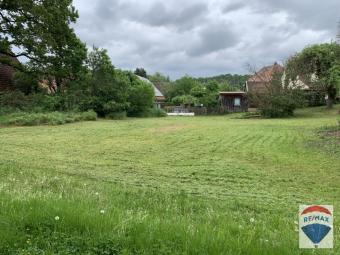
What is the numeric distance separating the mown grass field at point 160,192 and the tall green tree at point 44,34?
914 cm

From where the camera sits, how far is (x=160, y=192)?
731 centimetres

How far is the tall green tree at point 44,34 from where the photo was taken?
24062 mm

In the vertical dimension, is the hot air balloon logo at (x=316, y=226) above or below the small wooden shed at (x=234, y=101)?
below

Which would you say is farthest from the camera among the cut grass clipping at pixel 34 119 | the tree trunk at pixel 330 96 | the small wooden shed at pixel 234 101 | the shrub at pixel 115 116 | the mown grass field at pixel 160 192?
the small wooden shed at pixel 234 101

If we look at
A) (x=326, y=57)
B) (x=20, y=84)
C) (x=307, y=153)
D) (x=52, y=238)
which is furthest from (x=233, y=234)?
(x=326, y=57)

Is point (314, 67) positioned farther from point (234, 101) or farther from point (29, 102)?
point (29, 102)

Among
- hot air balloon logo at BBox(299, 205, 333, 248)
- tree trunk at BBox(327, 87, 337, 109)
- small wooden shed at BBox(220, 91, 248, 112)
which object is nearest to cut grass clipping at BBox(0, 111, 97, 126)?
hot air balloon logo at BBox(299, 205, 333, 248)

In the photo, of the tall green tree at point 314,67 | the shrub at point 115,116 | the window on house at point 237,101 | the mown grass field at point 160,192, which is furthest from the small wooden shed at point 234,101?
the mown grass field at point 160,192

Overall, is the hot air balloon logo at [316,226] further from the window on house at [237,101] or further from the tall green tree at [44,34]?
the window on house at [237,101]

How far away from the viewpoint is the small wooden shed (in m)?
53.0

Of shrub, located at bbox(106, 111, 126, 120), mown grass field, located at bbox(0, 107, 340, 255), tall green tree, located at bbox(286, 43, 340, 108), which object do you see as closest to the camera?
mown grass field, located at bbox(0, 107, 340, 255)

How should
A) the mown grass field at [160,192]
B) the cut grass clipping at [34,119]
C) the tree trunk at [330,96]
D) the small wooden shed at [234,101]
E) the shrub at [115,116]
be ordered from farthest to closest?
the small wooden shed at [234,101]
the tree trunk at [330,96]
the shrub at [115,116]
the cut grass clipping at [34,119]
the mown grass field at [160,192]

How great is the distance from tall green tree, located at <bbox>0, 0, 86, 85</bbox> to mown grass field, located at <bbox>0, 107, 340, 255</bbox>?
30.0ft

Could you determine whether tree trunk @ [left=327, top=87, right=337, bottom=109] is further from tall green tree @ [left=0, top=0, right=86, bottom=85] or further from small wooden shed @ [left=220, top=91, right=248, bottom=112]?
tall green tree @ [left=0, top=0, right=86, bottom=85]
